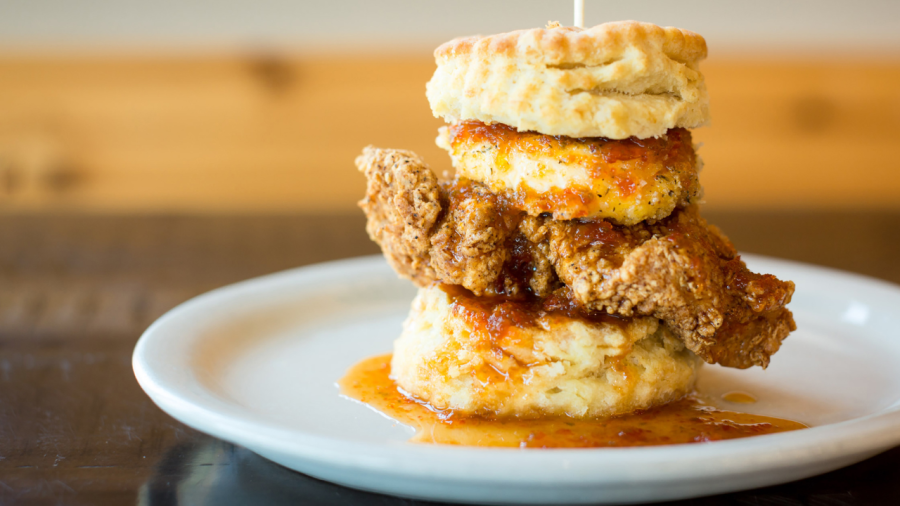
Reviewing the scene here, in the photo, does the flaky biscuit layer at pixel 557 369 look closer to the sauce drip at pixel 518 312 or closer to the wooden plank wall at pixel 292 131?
the sauce drip at pixel 518 312

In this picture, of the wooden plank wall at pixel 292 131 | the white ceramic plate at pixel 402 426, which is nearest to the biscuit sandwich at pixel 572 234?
the white ceramic plate at pixel 402 426

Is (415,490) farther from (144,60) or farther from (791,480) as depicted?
(144,60)

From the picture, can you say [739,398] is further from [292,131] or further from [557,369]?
[292,131]

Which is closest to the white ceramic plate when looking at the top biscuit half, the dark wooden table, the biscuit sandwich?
the dark wooden table

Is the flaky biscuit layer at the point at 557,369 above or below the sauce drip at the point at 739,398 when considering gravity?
above

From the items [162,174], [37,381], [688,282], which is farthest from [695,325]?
[162,174]
